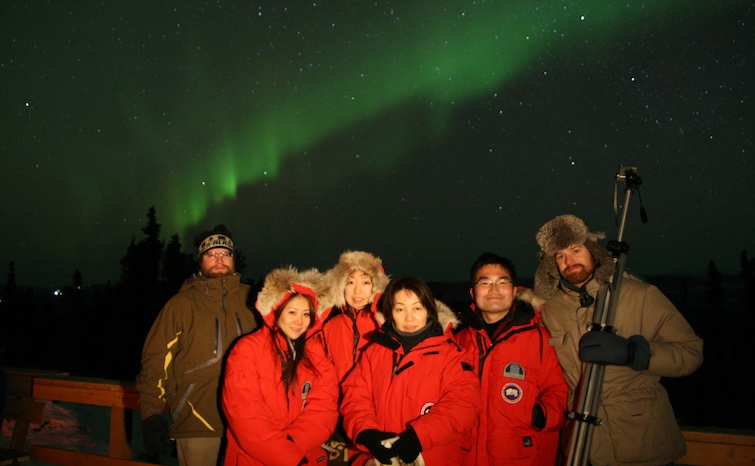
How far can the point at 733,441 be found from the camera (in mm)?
3229

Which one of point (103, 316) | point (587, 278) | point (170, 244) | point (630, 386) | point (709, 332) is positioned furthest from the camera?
point (709, 332)

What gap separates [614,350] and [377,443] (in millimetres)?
1547

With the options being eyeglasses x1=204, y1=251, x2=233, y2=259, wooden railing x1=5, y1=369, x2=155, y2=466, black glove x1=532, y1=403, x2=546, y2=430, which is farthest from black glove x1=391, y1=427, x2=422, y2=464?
wooden railing x1=5, y1=369, x2=155, y2=466

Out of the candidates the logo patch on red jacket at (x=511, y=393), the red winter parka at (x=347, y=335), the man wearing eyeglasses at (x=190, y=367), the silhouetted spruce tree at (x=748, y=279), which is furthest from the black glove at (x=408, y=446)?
the silhouetted spruce tree at (x=748, y=279)

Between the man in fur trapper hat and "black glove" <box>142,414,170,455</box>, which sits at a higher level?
the man in fur trapper hat

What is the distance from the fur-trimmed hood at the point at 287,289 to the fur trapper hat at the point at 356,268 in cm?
30

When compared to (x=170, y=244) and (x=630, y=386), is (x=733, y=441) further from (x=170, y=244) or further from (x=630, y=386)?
(x=170, y=244)

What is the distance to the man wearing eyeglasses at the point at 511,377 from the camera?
3355 mm

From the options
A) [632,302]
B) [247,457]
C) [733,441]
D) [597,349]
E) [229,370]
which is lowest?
[247,457]

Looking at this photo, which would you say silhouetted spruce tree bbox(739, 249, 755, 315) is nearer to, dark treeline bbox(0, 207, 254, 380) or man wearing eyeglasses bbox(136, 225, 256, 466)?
dark treeline bbox(0, 207, 254, 380)

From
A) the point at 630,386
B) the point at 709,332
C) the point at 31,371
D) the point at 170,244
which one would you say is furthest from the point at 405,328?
the point at 709,332

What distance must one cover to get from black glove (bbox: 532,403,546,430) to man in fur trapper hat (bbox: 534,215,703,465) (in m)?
0.24

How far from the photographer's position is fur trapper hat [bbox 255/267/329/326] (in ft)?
12.0

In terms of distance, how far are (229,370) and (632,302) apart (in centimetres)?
276
